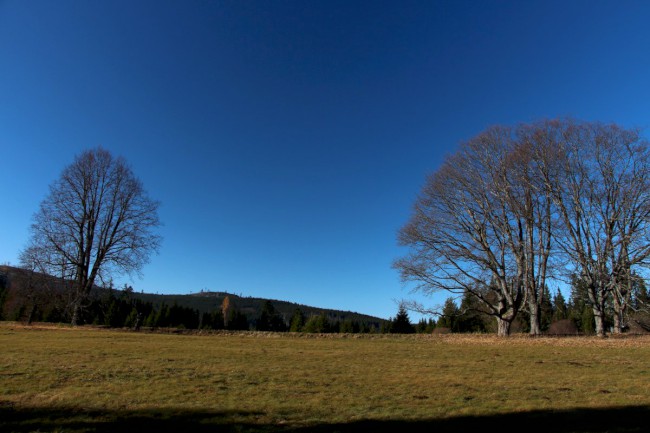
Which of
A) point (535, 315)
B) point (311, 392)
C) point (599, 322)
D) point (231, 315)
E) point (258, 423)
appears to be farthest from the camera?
point (231, 315)

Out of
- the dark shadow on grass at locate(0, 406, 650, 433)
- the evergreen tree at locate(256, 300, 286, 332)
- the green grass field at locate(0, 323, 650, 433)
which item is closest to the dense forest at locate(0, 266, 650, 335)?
the evergreen tree at locate(256, 300, 286, 332)

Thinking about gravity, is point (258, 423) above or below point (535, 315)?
below

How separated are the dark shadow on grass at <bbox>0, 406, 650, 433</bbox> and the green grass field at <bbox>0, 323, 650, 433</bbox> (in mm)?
17

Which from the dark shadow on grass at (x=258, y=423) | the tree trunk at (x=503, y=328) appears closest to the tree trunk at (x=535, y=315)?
the tree trunk at (x=503, y=328)

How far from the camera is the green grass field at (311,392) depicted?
19.0ft

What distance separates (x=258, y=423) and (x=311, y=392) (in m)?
2.66

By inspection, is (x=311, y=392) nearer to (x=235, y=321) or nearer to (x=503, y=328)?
(x=503, y=328)

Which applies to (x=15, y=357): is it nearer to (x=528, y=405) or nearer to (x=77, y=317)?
(x=528, y=405)

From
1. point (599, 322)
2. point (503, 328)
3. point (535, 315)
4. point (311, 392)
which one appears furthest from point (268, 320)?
point (311, 392)

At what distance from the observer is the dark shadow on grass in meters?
5.36

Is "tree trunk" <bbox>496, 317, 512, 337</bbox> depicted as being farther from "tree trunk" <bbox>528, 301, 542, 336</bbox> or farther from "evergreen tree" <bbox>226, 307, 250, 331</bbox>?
"evergreen tree" <bbox>226, 307, 250, 331</bbox>

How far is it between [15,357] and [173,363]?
4.62m

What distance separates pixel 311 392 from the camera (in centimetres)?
820

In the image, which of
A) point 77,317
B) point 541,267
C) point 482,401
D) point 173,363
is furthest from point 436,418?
point 77,317
